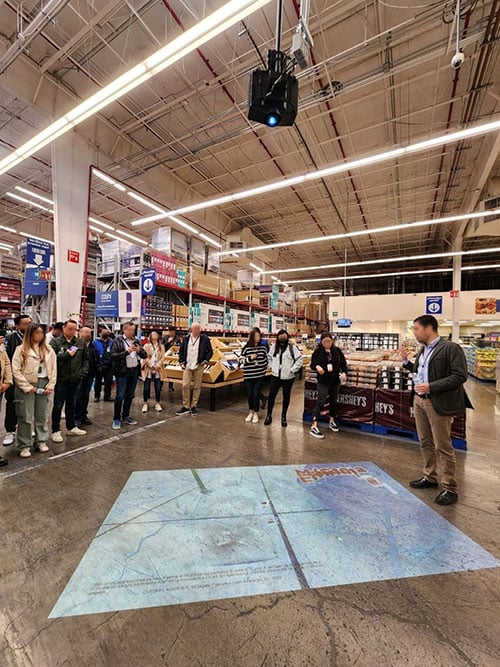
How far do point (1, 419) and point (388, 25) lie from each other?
8934mm

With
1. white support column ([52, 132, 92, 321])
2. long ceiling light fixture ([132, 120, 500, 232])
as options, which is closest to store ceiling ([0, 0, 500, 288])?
white support column ([52, 132, 92, 321])

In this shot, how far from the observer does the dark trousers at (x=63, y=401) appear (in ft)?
12.1

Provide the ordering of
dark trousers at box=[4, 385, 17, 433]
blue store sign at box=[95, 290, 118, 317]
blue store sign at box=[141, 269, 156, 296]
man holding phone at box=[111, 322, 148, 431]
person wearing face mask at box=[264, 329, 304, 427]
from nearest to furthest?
1. dark trousers at box=[4, 385, 17, 433]
2. man holding phone at box=[111, 322, 148, 431]
3. person wearing face mask at box=[264, 329, 304, 427]
4. blue store sign at box=[141, 269, 156, 296]
5. blue store sign at box=[95, 290, 118, 317]

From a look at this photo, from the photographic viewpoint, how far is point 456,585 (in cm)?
165

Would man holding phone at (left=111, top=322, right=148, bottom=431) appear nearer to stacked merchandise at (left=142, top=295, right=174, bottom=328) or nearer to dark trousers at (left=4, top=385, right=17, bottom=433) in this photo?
dark trousers at (left=4, top=385, right=17, bottom=433)

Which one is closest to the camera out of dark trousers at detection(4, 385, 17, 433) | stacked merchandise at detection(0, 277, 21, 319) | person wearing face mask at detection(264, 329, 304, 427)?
dark trousers at detection(4, 385, 17, 433)

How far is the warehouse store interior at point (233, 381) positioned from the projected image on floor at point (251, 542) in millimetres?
16

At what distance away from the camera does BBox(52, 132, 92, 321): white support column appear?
7066mm

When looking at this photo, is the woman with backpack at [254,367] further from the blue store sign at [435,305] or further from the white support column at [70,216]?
the blue store sign at [435,305]

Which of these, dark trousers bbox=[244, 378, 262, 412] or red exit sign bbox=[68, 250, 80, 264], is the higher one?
red exit sign bbox=[68, 250, 80, 264]

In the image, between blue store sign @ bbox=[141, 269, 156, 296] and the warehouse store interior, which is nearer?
the warehouse store interior

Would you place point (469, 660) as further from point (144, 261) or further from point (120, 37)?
point (120, 37)

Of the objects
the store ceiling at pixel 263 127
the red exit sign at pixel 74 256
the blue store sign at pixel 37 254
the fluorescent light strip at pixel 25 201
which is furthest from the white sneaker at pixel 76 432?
the fluorescent light strip at pixel 25 201

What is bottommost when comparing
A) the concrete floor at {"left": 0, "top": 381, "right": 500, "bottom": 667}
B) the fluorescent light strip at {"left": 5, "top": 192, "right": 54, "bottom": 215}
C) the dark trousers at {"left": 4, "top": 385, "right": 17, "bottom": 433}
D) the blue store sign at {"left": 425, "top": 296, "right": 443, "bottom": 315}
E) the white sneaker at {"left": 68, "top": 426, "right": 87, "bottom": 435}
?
the concrete floor at {"left": 0, "top": 381, "right": 500, "bottom": 667}
